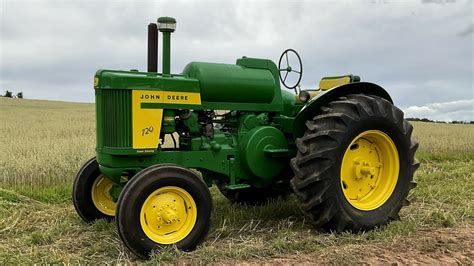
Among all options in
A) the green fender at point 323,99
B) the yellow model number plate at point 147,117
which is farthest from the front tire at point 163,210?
the green fender at point 323,99

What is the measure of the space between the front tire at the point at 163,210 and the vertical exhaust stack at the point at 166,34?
1215mm

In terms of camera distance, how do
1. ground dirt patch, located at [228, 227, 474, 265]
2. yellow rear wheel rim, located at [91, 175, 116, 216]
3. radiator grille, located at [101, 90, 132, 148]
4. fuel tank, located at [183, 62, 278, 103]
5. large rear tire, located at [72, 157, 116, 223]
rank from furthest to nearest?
yellow rear wheel rim, located at [91, 175, 116, 216] → large rear tire, located at [72, 157, 116, 223] → fuel tank, located at [183, 62, 278, 103] → radiator grille, located at [101, 90, 132, 148] → ground dirt patch, located at [228, 227, 474, 265]

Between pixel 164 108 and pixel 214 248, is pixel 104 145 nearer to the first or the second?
pixel 164 108

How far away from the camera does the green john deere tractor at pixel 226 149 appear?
14.6 ft

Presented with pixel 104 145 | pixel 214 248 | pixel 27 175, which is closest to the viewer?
pixel 214 248

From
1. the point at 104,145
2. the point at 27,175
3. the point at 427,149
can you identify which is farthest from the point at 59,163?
the point at 427,149

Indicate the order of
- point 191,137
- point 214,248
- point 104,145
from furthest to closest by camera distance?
point 191,137 → point 104,145 → point 214,248

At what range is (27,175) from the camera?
8.31 metres

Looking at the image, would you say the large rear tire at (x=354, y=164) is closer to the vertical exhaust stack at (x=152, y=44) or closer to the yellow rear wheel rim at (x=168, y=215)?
the yellow rear wheel rim at (x=168, y=215)

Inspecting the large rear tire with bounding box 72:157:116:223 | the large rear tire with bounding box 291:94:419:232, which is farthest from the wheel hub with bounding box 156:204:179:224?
the large rear tire with bounding box 72:157:116:223

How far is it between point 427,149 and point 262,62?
31.2 ft

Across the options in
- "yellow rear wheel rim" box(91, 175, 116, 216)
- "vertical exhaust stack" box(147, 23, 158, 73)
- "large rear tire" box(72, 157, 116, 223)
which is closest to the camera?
"vertical exhaust stack" box(147, 23, 158, 73)

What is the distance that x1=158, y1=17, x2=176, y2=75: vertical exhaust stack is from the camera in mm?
5078

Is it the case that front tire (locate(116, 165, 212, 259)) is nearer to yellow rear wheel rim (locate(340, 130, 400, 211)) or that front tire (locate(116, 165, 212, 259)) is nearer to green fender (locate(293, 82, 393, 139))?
green fender (locate(293, 82, 393, 139))
